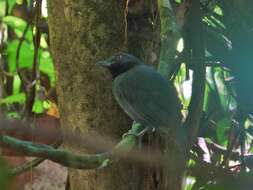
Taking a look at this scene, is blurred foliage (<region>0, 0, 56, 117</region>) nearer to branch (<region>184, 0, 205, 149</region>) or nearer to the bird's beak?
the bird's beak

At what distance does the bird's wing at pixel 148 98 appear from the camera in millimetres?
2133

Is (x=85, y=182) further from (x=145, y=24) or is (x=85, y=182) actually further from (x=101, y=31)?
(x=145, y=24)

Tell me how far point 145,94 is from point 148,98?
6cm

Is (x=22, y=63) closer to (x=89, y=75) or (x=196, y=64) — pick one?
(x=89, y=75)

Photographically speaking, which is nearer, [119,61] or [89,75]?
[89,75]

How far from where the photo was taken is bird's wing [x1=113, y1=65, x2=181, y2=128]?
2.13 m

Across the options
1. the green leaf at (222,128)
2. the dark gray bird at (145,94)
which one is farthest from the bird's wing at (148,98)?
the green leaf at (222,128)

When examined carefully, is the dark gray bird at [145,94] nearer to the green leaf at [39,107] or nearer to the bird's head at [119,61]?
the bird's head at [119,61]

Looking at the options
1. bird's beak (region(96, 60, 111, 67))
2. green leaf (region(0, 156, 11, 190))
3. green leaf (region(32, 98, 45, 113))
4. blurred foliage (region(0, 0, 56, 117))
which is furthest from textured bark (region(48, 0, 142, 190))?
green leaf (region(0, 156, 11, 190))

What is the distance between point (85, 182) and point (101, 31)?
0.63 m

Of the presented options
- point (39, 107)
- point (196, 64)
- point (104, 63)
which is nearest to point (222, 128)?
point (196, 64)

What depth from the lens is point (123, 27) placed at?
2111 mm

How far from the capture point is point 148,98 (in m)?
2.45

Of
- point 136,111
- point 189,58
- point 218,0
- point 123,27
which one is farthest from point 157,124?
point 218,0
